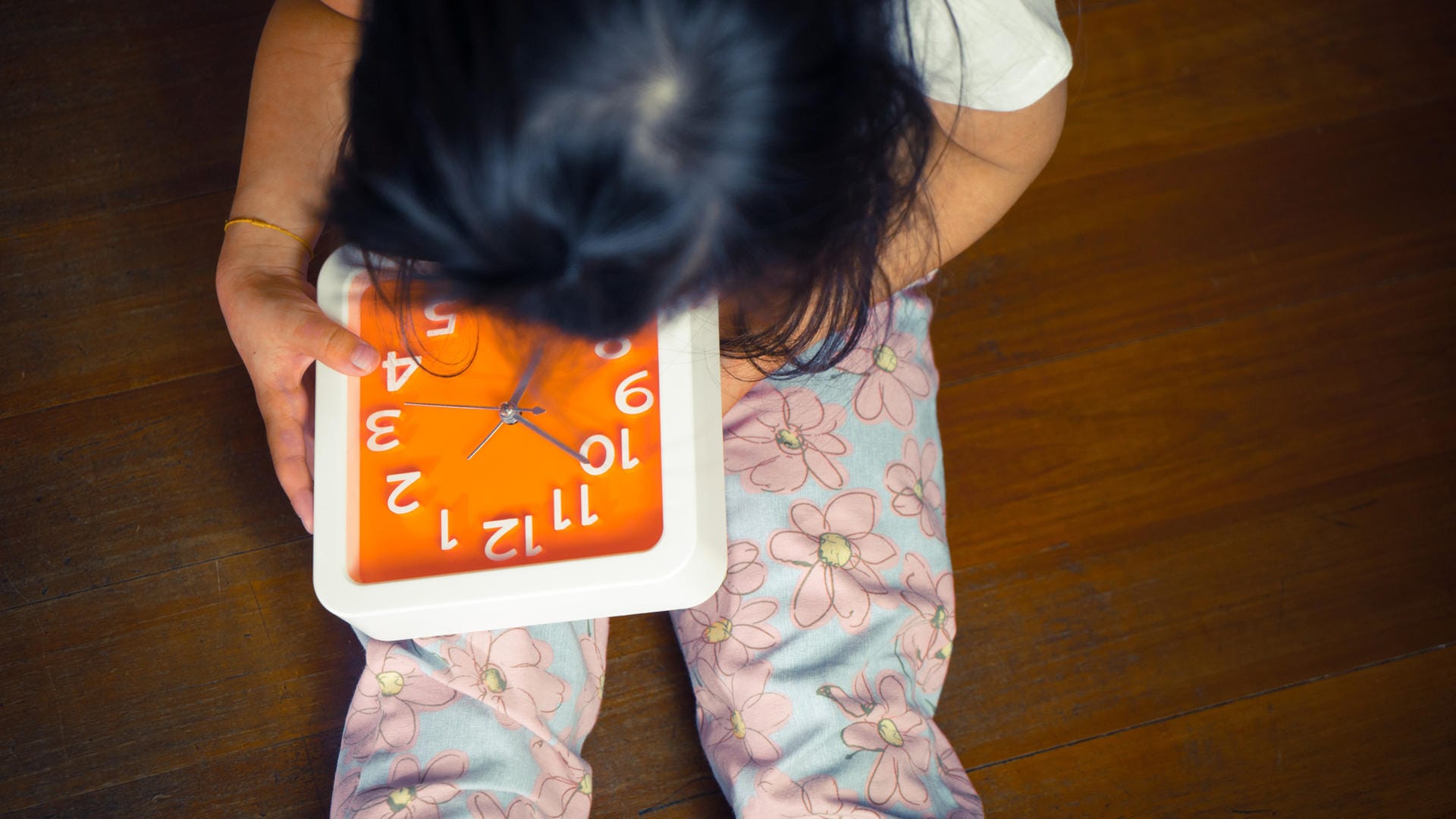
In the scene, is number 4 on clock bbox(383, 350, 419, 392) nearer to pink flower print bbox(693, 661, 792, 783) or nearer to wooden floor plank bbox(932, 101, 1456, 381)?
pink flower print bbox(693, 661, 792, 783)

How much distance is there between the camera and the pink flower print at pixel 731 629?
27.5 inches

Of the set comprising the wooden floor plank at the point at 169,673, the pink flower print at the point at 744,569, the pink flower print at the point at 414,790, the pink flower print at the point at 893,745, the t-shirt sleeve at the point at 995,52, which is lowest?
the wooden floor plank at the point at 169,673

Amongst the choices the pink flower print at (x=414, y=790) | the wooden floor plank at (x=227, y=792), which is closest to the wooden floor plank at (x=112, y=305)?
the wooden floor plank at (x=227, y=792)

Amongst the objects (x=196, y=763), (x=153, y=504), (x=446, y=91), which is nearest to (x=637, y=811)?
(x=196, y=763)

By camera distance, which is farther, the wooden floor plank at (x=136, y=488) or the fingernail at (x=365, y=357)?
the wooden floor plank at (x=136, y=488)

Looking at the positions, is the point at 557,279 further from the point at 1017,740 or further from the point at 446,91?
the point at 1017,740

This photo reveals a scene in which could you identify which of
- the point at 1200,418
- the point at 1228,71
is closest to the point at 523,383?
the point at 1200,418

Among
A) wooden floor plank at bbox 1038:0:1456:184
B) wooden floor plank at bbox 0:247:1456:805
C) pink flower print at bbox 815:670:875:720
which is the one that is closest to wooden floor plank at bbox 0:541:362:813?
wooden floor plank at bbox 0:247:1456:805

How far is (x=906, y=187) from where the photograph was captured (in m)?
0.48

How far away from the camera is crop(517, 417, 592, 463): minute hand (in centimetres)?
59

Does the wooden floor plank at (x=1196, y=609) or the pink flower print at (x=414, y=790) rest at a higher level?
the pink flower print at (x=414, y=790)

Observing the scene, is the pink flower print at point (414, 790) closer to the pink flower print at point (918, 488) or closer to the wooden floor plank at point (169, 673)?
the wooden floor plank at point (169, 673)

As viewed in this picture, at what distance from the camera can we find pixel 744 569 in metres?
0.70

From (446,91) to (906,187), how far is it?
8.2 inches
